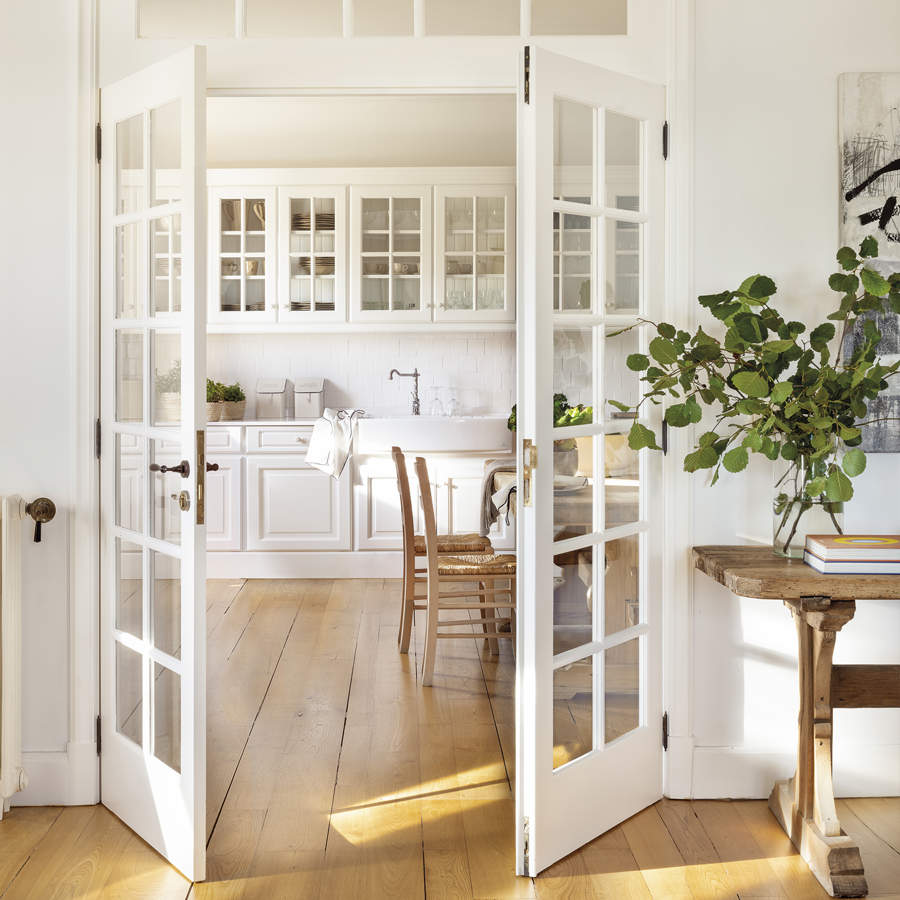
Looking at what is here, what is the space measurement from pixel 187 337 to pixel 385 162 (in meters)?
4.43

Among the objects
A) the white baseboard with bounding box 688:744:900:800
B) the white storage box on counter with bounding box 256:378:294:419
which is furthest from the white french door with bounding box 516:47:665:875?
the white storage box on counter with bounding box 256:378:294:419

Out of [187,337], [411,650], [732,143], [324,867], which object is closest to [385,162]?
[411,650]

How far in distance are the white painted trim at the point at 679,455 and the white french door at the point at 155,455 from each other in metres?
1.37

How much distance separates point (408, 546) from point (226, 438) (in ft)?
7.06

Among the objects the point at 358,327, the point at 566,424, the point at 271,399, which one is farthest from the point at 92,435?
the point at 271,399

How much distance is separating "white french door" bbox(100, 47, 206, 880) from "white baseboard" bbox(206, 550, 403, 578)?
10.7ft

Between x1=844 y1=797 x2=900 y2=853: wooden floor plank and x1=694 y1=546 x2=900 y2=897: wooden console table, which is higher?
x1=694 y1=546 x2=900 y2=897: wooden console table

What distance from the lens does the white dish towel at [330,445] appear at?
19.2 feet

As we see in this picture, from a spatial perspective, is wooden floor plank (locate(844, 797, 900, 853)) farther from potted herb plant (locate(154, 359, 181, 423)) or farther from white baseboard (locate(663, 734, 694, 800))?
potted herb plant (locate(154, 359, 181, 423))

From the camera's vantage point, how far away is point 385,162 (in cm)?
649

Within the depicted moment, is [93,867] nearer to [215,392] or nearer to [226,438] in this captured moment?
[226,438]

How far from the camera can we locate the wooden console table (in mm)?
2404

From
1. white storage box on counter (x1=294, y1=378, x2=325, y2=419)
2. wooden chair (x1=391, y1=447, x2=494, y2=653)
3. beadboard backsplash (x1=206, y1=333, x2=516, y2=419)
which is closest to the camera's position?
wooden chair (x1=391, y1=447, x2=494, y2=653)

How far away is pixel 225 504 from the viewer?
606 centimetres
